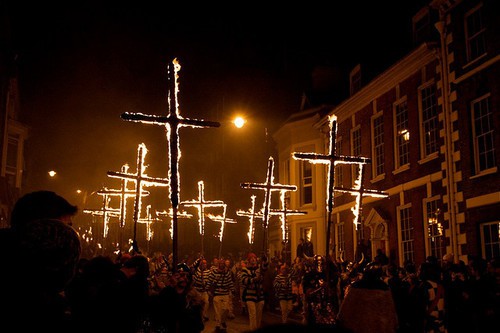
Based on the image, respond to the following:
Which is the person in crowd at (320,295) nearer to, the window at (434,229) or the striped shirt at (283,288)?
the striped shirt at (283,288)

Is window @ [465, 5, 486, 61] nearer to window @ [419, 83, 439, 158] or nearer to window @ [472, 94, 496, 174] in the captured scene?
window @ [472, 94, 496, 174]

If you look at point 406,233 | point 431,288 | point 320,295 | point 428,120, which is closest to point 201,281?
point 320,295

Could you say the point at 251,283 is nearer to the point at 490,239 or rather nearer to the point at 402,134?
the point at 490,239

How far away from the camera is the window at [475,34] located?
1755cm

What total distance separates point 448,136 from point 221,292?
27.9ft

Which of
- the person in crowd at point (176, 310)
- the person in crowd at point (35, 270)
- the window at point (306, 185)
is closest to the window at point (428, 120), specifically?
the window at point (306, 185)

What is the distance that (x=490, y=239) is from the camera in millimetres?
16750

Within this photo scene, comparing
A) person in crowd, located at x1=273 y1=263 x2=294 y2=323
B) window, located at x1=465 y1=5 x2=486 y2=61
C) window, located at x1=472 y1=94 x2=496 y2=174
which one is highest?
window, located at x1=465 y1=5 x2=486 y2=61

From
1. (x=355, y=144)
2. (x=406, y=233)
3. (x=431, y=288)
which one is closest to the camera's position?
(x=431, y=288)

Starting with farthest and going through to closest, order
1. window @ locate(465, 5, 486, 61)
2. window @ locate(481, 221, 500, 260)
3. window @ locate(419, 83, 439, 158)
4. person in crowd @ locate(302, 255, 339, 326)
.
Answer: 1. window @ locate(419, 83, 439, 158)
2. window @ locate(465, 5, 486, 61)
3. window @ locate(481, 221, 500, 260)
4. person in crowd @ locate(302, 255, 339, 326)

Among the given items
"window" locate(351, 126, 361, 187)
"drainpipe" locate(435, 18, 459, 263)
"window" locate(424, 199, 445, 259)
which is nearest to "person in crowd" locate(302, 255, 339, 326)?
"drainpipe" locate(435, 18, 459, 263)

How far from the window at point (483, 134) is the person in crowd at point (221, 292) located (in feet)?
26.4

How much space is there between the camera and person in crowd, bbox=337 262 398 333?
23.1ft

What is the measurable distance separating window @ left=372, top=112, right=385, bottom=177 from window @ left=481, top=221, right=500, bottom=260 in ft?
26.0
